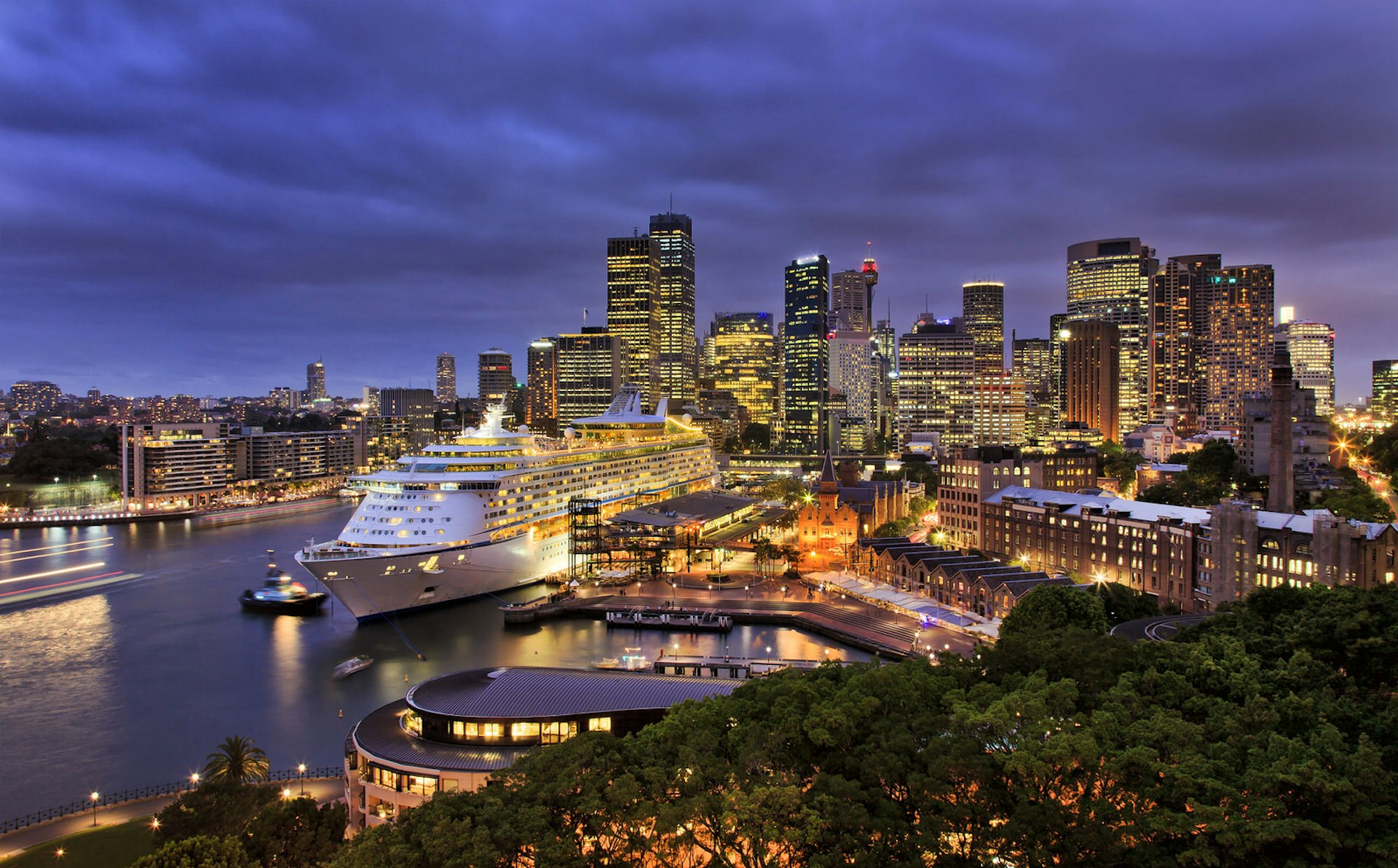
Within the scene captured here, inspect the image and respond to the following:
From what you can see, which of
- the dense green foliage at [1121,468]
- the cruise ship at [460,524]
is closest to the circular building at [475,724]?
the cruise ship at [460,524]

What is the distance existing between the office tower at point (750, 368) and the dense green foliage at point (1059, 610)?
12433 centimetres

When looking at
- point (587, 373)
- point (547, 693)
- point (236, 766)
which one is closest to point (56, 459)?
point (587, 373)

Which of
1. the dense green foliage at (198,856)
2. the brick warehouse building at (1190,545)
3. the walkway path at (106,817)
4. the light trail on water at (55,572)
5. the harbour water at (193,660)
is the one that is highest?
the brick warehouse building at (1190,545)

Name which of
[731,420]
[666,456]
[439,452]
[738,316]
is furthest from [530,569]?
[738,316]

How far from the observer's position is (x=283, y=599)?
3944 cm

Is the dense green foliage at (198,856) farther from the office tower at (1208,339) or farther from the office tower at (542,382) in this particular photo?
the office tower at (542,382)

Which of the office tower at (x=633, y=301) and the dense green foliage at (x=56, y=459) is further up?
the office tower at (x=633, y=301)

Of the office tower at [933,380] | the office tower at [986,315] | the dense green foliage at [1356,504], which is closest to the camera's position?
the dense green foliage at [1356,504]

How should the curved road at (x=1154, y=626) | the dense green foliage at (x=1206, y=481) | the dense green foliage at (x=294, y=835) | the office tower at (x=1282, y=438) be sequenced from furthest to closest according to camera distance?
the dense green foliage at (x=1206, y=481) → the office tower at (x=1282, y=438) → the curved road at (x=1154, y=626) → the dense green foliage at (x=294, y=835)

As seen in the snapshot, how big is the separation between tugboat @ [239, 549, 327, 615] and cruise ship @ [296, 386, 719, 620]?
2.48 m

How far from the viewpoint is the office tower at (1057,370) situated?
427 feet

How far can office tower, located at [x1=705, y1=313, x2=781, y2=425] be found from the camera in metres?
156

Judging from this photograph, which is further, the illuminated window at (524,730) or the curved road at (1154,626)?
the curved road at (1154,626)

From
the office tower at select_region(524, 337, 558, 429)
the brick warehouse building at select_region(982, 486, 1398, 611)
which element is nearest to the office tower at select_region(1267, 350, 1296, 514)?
the brick warehouse building at select_region(982, 486, 1398, 611)
